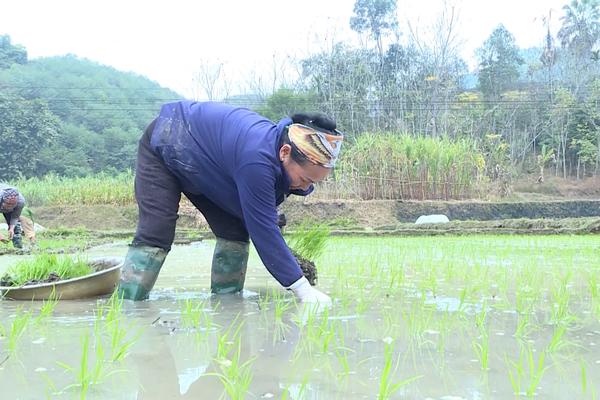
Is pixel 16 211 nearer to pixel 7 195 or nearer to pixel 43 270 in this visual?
pixel 7 195

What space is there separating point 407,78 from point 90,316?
24.5m

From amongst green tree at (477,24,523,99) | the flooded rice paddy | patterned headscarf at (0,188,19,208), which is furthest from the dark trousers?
green tree at (477,24,523,99)

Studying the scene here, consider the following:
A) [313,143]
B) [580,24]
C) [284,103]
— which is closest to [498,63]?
[580,24]

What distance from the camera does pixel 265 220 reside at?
7.45 ft

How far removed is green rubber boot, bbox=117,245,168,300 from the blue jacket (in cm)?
37

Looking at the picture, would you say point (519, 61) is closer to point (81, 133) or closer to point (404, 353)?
point (81, 133)

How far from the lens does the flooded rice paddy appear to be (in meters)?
Answer: 1.31

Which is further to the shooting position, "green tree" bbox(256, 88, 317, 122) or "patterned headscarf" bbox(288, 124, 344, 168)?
"green tree" bbox(256, 88, 317, 122)

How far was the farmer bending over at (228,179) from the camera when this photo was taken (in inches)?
89.7

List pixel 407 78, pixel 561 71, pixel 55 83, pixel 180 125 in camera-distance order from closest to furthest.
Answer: pixel 180 125 < pixel 407 78 < pixel 561 71 < pixel 55 83

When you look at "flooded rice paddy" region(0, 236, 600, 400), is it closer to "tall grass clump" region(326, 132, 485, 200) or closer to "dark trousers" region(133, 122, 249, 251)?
"dark trousers" region(133, 122, 249, 251)

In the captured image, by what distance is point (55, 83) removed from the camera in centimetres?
3778

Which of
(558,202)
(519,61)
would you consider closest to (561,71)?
(519,61)

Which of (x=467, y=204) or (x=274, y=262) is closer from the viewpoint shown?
(x=274, y=262)
